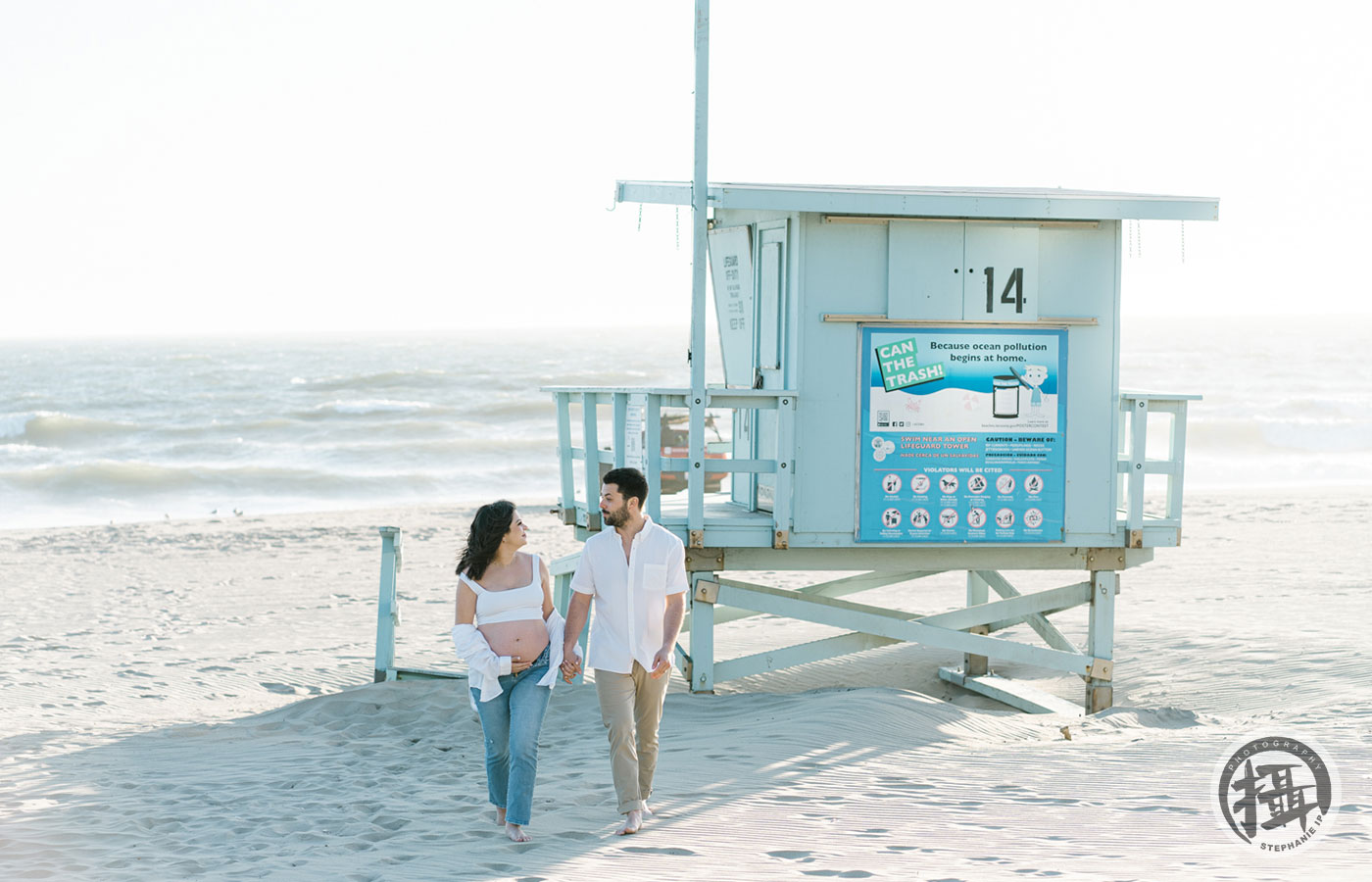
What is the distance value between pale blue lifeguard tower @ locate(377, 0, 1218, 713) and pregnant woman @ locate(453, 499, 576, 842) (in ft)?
8.05

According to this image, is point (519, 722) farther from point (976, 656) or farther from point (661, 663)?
point (976, 656)

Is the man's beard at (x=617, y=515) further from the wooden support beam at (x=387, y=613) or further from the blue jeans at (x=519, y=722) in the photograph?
the wooden support beam at (x=387, y=613)

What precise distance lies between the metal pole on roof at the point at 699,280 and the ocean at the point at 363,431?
17.5 m

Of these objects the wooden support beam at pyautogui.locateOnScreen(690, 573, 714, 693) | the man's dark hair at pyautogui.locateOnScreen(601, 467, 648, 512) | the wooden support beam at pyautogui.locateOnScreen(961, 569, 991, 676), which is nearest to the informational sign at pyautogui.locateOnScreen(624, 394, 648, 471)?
the wooden support beam at pyautogui.locateOnScreen(690, 573, 714, 693)

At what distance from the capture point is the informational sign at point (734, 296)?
9125 mm

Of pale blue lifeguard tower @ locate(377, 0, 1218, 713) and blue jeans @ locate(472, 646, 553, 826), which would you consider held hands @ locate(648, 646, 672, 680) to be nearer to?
blue jeans @ locate(472, 646, 553, 826)

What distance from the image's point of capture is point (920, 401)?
27.0 ft

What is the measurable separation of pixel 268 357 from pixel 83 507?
69.9 metres

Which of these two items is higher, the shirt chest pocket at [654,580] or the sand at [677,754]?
the shirt chest pocket at [654,580]

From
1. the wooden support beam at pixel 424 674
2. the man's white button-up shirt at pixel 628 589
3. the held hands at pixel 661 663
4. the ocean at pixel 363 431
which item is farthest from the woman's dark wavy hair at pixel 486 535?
the ocean at pixel 363 431

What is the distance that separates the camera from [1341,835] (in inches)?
212

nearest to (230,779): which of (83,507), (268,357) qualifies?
(83,507)

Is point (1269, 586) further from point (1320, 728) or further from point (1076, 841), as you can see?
point (1076, 841)

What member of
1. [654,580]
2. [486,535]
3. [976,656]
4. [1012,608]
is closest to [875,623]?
[1012,608]
